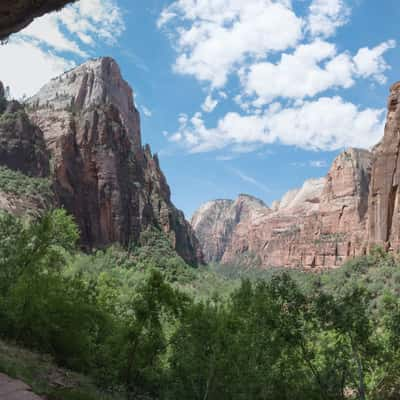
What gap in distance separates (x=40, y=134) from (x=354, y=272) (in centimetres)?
6329

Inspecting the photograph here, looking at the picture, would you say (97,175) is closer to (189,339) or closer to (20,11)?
(189,339)

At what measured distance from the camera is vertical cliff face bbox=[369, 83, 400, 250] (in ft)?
211

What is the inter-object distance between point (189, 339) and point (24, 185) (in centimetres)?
4912

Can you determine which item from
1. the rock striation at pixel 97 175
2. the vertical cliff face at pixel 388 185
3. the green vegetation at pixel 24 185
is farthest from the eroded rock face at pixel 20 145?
the vertical cliff face at pixel 388 185

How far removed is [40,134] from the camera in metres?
72.0

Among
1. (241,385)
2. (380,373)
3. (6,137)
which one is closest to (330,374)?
(380,373)

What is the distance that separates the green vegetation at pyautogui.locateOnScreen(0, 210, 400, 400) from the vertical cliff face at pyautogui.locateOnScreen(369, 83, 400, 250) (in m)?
51.3

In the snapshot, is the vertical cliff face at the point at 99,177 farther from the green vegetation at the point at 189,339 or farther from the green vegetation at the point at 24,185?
the green vegetation at the point at 189,339

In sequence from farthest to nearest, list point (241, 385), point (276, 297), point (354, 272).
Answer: point (354, 272) < point (241, 385) < point (276, 297)

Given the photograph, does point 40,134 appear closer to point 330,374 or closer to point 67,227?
point 67,227

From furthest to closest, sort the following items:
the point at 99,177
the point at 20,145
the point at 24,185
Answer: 1. the point at 99,177
2. the point at 20,145
3. the point at 24,185

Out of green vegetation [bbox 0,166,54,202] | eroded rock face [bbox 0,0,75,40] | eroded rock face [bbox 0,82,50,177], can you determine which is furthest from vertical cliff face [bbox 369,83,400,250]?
eroded rock face [bbox 0,0,75,40]

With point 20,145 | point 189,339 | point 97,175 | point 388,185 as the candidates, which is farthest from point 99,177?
point 189,339

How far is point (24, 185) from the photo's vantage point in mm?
56656
